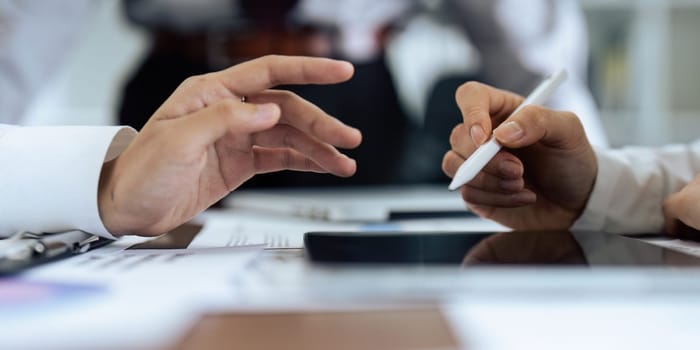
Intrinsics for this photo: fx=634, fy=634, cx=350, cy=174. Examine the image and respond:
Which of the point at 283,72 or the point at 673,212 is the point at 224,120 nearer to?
the point at 283,72

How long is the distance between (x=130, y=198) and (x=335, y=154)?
0.15 meters

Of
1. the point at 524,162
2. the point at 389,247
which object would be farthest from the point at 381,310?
the point at 524,162

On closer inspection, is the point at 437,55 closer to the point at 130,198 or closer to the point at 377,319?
the point at 130,198

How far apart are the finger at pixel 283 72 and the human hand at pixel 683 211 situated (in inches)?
A: 11.1

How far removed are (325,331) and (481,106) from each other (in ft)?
1.04

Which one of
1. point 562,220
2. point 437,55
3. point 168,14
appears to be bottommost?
point 562,220

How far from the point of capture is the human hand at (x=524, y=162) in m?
0.46

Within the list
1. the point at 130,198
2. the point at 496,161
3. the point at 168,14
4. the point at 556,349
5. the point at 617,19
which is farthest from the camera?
the point at 617,19

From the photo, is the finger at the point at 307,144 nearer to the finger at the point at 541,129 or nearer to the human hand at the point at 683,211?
the finger at the point at 541,129

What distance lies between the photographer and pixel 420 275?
0.27 metres

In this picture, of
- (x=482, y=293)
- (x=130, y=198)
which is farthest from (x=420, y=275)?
(x=130, y=198)

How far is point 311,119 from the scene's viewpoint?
436mm

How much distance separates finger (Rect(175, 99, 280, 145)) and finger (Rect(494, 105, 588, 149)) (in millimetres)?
170

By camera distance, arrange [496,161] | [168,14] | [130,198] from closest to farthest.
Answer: [130,198] < [496,161] < [168,14]
